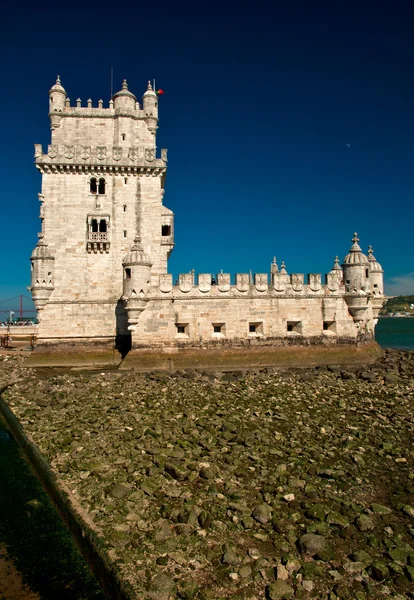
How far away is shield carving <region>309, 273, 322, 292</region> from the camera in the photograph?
73.0 feet

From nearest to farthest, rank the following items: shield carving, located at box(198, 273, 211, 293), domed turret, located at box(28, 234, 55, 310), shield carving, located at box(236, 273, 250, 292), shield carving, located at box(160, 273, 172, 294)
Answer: shield carving, located at box(160, 273, 172, 294)
shield carving, located at box(198, 273, 211, 293)
shield carving, located at box(236, 273, 250, 292)
domed turret, located at box(28, 234, 55, 310)

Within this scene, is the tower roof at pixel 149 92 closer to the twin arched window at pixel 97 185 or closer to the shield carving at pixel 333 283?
the twin arched window at pixel 97 185

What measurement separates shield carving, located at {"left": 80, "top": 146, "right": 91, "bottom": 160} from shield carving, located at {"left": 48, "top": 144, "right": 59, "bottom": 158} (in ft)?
4.70

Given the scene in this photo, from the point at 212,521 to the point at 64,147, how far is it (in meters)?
23.3

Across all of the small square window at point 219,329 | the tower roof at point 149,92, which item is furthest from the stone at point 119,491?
the tower roof at point 149,92

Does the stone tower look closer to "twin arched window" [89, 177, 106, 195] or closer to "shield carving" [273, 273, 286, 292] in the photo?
"twin arched window" [89, 177, 106, 195]

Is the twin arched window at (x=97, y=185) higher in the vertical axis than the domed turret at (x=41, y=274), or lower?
higher

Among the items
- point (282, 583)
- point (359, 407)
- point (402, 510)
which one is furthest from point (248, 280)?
point (282, 583)

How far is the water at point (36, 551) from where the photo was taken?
6031 mm

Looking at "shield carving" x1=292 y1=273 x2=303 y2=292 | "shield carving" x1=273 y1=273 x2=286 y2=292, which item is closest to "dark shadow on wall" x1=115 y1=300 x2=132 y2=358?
"shield carving" x1=273 y1=273 x2=286 y2=292

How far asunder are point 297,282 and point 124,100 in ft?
50.6

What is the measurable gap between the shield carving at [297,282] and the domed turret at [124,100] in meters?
14.5

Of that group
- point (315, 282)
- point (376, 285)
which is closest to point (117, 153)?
point (315, 282)

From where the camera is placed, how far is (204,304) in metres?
21.4
